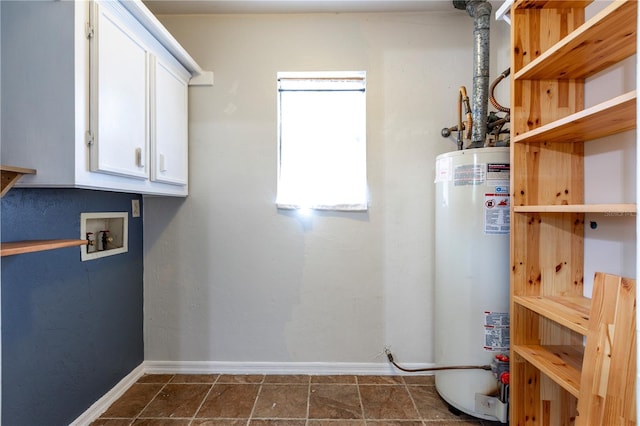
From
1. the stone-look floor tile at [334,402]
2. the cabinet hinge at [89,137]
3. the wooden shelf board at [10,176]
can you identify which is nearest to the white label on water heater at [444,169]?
the stone-look floor tile at [334,402]

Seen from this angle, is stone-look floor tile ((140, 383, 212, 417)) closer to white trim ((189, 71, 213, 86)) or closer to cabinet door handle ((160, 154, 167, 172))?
cabinet door handle ((160, 154, 167, 172))

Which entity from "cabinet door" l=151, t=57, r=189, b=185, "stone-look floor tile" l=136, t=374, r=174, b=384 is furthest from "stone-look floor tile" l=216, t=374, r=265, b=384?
"cabinet door" l=151, t=57, r=189, b=185

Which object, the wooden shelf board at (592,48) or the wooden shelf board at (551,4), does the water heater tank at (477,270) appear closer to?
the wooden shelf board at (592,48)

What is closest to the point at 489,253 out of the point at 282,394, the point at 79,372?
the point at 282,394

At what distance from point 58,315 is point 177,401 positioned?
2.61 ft

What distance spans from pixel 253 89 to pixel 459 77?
4.44 ft

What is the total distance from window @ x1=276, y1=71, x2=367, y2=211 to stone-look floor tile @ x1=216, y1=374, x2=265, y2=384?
119 centimetres

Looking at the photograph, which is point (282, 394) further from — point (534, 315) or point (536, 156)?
point (536, 156)

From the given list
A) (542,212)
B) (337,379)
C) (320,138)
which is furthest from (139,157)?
(542,212)

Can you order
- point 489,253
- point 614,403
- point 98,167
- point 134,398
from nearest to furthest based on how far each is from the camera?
1. point 614,403
2. point 98,167
3. point 489,253
4. point 134,398

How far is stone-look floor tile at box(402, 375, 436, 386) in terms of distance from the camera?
73.0 inches

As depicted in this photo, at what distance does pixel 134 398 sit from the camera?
1720mm

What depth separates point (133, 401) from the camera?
1.69 m

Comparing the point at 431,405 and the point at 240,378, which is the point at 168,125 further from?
the point at 431,405
